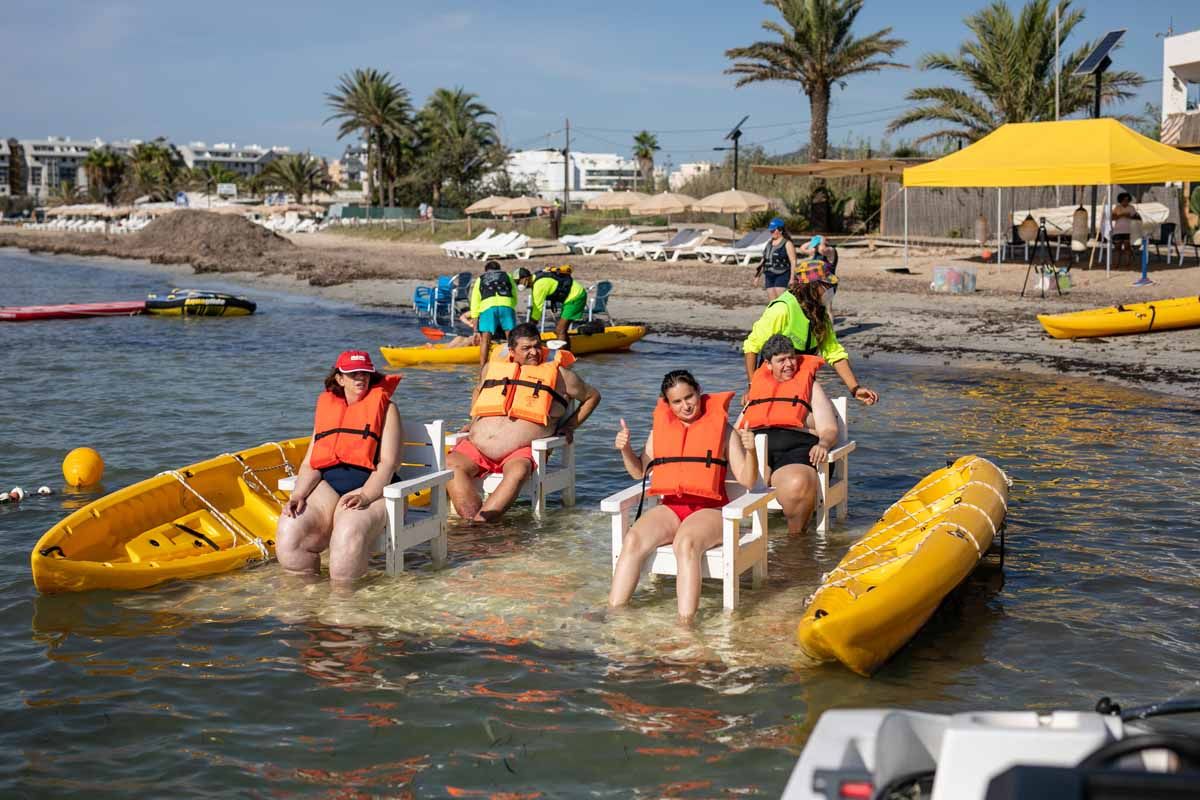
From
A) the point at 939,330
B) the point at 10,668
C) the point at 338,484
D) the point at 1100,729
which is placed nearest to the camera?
the point at 1100,729

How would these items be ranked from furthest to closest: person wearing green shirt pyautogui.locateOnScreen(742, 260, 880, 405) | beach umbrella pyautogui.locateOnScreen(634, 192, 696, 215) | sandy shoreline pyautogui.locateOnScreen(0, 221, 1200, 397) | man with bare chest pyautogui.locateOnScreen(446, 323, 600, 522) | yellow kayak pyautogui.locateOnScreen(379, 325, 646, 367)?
beach umbrella pyautogui.locateOnScreen(634, 192, 696, 215) < yellow kayak pyautogui.locateOnScreen(379, 325, 646, 367) < sandy shoreline pyautogui.locateOnScreen(0, 221, 1200, 397) < person wearing green shirt pyautogui.locateOnScreen(742, 260, 880, 405) < man with bare chest pyautogui.locateOnScreen(446, 323, 600, 522)

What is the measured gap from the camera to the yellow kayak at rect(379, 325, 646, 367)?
56.8 ft

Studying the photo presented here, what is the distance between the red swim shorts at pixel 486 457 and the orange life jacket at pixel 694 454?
1993 mm

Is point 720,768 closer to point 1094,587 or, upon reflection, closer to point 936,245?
point 1094,587

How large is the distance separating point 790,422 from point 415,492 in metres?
2.59

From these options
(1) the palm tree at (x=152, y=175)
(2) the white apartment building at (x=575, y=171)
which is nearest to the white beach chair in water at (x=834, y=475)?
(1) the palm tree at (x=152, y=175)

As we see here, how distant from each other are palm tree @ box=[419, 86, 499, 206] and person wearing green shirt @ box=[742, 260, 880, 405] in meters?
57.3

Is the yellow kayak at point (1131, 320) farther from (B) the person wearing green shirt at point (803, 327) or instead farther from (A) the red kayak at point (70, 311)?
(A) the red kayak at point (70, 311)

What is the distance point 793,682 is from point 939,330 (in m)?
14.7

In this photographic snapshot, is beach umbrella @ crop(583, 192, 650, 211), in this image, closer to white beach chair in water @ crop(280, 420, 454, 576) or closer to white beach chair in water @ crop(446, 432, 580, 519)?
white beach chair in water @ crop(446, 432, 580, 519)

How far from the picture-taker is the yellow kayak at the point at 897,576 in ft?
18.7

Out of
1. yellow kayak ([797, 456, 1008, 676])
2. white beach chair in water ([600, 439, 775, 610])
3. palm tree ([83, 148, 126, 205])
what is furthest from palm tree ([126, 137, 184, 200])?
yellow kayak ([797, 456, 1008, 676])

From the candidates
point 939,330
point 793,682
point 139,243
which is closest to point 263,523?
point 793,682

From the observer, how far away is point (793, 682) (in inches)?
235
